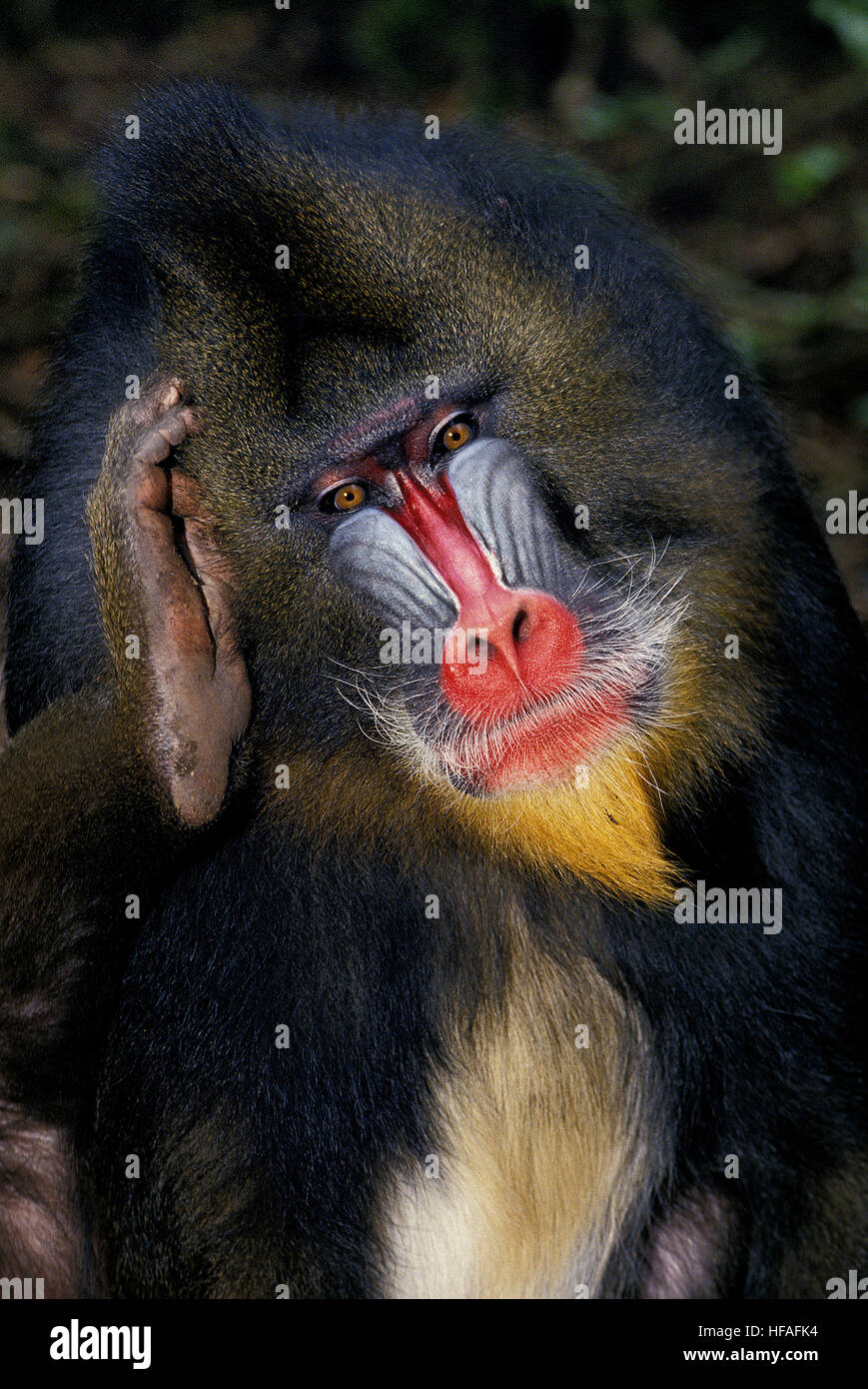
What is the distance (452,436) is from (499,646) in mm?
522

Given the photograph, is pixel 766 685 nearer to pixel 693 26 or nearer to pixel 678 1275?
pixel 678 1275

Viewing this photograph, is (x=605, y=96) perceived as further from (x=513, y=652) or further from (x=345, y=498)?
(x=513, y=652)

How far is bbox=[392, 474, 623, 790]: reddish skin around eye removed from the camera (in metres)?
3.19

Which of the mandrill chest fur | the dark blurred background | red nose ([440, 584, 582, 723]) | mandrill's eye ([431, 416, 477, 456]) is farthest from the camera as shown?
the dark blurred background

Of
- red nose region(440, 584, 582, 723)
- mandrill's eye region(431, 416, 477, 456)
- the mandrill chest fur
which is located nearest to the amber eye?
mandrill's eye region(431, 416, 477, 456)

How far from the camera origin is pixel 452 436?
342 cm

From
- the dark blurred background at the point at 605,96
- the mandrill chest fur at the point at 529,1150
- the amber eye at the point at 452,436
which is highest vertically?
the dark blurred background at the point at 605,96

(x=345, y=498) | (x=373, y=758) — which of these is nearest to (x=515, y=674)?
(x=373, y=758)

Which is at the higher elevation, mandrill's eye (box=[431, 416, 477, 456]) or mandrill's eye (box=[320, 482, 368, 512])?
mandrill's eye (box=[431, 416, 477, 456])

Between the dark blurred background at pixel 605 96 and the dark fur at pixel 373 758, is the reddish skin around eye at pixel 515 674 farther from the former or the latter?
the dark blurred background at pixel 605 96

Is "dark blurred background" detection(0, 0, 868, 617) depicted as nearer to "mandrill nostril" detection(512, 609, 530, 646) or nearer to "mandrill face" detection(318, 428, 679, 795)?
"mandrill face" detection(318, 428, 679, 795)

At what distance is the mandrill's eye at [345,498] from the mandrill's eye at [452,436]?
7.0 inches

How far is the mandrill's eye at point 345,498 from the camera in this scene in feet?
11.3

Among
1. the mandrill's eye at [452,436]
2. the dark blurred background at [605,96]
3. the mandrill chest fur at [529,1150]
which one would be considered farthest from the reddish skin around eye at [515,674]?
the dark blurred background at [605,96]
